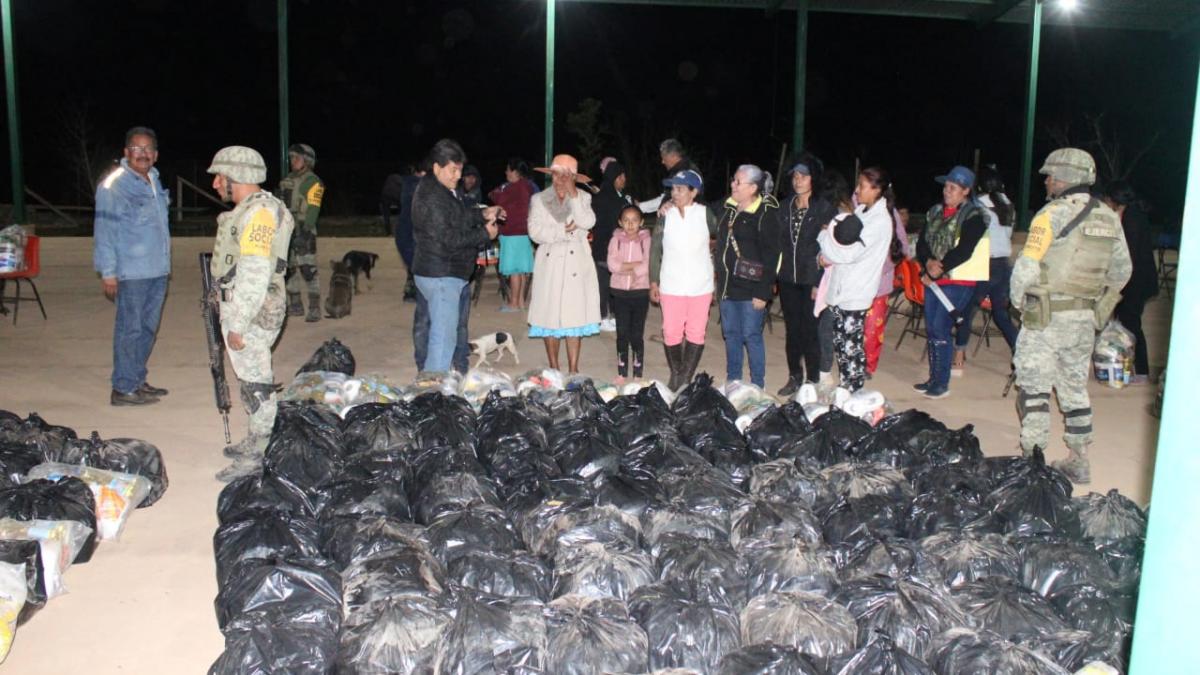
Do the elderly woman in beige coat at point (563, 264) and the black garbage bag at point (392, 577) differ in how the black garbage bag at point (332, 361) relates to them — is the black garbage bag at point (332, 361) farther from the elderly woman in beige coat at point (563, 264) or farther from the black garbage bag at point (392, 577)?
the black garbage bag at point (392, 577)

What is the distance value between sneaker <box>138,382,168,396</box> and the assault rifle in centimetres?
125

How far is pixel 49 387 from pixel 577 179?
4052mm

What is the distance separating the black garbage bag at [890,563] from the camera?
3.88 metres

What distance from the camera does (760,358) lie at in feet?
23.5

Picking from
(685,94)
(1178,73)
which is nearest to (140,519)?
(1178,73)

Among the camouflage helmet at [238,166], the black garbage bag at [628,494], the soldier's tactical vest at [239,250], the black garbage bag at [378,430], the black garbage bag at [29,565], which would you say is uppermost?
the camouflage helmet at [238,166]

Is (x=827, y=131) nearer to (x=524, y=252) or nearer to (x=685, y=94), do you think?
(x=685, y=94)

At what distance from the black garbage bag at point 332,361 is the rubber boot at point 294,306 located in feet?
10.6

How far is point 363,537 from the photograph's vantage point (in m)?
4.07

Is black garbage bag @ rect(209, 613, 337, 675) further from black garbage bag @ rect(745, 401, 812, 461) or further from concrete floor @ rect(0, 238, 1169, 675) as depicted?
black garbage bag @ rect(745, 401, 812, 461)

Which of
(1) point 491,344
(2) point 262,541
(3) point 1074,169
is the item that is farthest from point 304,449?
(3) point 1074,169

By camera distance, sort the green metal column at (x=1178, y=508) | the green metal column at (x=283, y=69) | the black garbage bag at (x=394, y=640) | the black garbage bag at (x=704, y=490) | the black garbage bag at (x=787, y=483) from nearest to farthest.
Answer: the green metal column at (x=1178, y=508)
the black garbage bag at (x=394, y=640)
the black garbage bag at (x=704, y=490)
the black garbage bag at (x=787, y=483)
the green metal column at (x=283, y=69)

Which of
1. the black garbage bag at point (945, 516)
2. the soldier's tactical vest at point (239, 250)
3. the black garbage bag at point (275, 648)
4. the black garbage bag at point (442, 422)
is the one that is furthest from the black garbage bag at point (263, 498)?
the black garbage bag at point (945, 516)

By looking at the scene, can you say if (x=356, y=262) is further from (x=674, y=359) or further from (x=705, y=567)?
(x=705, y=567)
